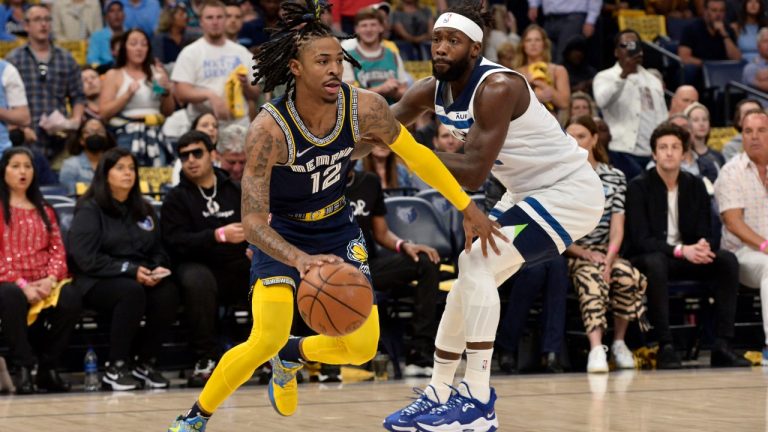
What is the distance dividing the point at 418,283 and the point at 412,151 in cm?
320

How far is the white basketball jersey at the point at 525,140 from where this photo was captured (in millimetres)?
5812

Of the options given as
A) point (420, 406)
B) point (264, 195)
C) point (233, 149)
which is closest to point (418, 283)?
point (233, 149)

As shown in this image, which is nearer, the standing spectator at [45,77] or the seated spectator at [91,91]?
the standing spectator at [45,77]

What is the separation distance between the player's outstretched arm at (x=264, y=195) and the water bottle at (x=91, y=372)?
3.33 m

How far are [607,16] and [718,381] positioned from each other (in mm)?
8083

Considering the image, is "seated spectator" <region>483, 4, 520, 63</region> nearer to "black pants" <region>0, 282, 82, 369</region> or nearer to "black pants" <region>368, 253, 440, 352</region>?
"black pants" <region>368, 253, 440, 352</region>

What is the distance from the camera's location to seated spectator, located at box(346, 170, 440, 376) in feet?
27.6

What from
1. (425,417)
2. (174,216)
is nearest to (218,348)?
(174,216)

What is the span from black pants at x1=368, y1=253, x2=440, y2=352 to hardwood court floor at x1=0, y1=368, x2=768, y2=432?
1.74 ft

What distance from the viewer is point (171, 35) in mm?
11961

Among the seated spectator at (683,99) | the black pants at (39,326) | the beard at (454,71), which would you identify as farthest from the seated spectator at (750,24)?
the beard at (454,71)

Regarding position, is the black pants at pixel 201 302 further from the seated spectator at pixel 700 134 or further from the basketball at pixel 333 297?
the seated spectator at pixel 700 134

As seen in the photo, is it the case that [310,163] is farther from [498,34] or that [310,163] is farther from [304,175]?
[498,34]

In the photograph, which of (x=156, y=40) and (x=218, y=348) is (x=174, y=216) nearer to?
(x=218, y=348)
